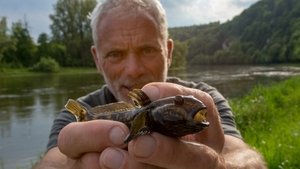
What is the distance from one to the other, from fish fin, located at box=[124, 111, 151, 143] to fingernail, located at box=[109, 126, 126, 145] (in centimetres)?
8

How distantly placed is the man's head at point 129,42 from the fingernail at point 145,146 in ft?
6.30

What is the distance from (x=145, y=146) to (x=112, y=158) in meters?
0.22

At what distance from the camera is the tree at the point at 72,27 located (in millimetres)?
84562

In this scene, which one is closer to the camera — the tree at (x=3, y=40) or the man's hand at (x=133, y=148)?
the man's hand at (x=133, y=148)

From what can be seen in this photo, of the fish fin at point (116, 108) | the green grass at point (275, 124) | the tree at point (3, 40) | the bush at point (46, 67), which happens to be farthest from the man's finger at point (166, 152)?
the tree at point (3, 40)

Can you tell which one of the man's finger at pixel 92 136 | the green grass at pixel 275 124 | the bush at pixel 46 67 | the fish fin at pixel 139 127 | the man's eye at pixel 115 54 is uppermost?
the man's eye at pixel 115 54

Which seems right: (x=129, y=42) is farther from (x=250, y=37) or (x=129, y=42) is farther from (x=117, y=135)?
(x=250, y=37)

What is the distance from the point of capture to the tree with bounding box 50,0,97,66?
84562mm

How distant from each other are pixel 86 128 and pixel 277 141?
610 cm

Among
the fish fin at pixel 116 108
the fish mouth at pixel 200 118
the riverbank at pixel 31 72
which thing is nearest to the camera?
the fish mouth at pixel 200 118

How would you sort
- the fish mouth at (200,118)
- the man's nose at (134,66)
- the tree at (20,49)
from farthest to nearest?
the tree at (20,49) → the man's nose at (134,66) → the fish mouth at (200,118)

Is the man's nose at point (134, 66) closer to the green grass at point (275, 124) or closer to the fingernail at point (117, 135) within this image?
the fingernail at point (117, 135)

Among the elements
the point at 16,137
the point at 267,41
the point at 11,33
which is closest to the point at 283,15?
the point at 267,41

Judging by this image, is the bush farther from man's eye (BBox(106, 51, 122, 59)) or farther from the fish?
the fish
